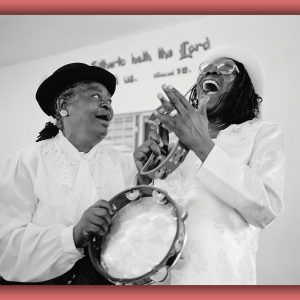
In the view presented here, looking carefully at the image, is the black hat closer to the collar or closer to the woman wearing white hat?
the collar

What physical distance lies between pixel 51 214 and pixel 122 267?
347mm

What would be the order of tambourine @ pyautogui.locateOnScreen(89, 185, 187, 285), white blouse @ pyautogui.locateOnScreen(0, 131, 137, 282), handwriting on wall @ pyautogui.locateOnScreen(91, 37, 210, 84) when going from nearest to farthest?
tambourine @ pyautogui.locateOnScreen(89, 185, 187, 285) < white blouse @ pyautogui.locateOnScreen(0, 131, 137, 282) < handwriting on wall @ pyautogui.locateOnScreen(91, 37, 210, 84)

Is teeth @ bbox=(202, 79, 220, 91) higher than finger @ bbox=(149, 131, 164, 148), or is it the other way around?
teeth @ bbox=(202, 79, 220, 91)

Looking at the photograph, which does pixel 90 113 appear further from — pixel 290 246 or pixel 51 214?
pixel 290 246

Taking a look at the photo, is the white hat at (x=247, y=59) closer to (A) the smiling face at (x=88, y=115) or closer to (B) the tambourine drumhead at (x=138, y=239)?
(A) the smiling face at (x=88, y=115)

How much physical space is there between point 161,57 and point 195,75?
0.19m

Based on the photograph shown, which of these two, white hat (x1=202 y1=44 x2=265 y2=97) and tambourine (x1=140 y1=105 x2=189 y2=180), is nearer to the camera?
tambourine (x1=140 y1=105 x2=189 y2=180)

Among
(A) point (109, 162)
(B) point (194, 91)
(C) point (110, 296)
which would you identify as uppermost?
(B) point (194, 91)

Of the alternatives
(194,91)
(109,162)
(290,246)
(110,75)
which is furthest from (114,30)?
(290,246)

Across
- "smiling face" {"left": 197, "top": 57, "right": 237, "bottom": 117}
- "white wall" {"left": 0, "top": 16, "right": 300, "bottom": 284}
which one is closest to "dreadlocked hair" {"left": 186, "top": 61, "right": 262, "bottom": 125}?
"smiling face" {"left": 197, "top": 57, "right": 237, "bottom": 117}

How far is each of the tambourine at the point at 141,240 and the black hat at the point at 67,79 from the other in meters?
0.56

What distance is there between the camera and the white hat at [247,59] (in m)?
1.41

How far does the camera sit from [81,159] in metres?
1.43

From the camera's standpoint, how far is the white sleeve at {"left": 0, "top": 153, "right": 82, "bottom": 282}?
1.22 m
